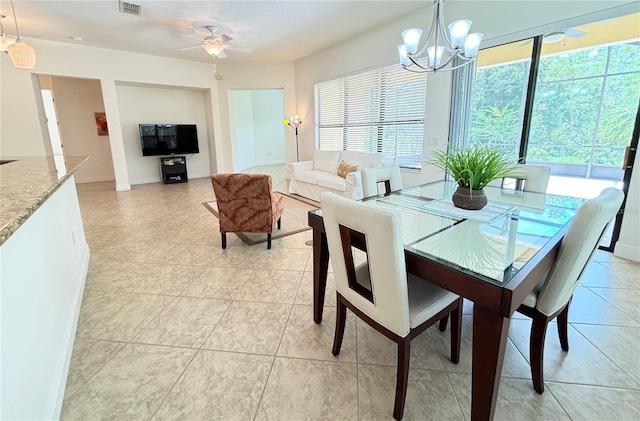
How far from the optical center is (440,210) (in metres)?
1.83

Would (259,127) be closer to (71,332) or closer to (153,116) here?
(153,116)

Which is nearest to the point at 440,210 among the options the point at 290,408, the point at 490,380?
the point at 490,380

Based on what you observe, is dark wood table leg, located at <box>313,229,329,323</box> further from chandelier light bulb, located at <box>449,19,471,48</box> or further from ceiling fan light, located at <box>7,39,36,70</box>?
ceiling fan light, located at <box>7,39,36,70</box>

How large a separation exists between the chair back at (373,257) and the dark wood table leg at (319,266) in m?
0.30

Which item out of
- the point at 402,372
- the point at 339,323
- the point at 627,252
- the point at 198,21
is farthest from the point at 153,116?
the point at 627,252

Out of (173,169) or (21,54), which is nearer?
(21,54)

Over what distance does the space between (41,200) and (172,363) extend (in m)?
1.05

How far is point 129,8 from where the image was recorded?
3.68m

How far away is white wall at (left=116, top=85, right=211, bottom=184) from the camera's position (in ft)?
22.0

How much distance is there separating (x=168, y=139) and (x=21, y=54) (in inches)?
152

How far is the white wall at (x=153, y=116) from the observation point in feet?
22.0

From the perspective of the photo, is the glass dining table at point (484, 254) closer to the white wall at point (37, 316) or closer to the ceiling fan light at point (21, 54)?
the white wall at point (37, 316)

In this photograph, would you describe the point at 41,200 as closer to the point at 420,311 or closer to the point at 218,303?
the point at 218,303

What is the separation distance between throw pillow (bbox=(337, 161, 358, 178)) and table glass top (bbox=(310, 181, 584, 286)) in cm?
242
